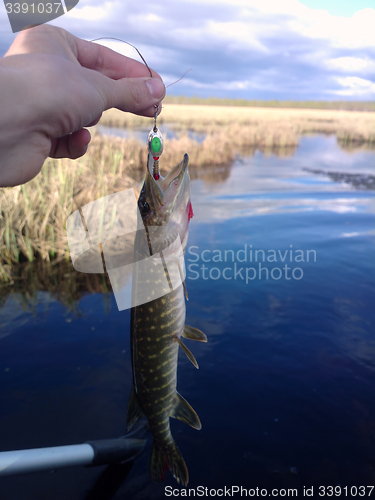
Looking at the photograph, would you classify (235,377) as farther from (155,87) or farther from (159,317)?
(155,87)

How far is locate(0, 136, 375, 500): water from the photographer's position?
3.01 metres

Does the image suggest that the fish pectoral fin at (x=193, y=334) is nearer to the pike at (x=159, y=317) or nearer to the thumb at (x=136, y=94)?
the pike at (x=159, y=317)

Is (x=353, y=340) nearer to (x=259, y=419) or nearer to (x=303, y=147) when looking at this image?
(x=259, y=419)

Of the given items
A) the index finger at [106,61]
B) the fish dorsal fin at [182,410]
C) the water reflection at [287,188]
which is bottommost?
the fish dorsal fin at [182,410]

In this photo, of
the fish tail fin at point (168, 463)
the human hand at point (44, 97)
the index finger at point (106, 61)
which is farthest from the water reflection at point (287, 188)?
the human hand at point (44, 97)

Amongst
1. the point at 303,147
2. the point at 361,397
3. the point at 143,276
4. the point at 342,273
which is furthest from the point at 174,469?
the point at 303,147

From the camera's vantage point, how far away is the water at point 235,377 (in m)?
3.01

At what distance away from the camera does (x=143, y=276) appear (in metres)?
2.15

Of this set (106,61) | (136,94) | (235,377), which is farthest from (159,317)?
(235,377)

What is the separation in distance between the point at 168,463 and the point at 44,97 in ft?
7.29

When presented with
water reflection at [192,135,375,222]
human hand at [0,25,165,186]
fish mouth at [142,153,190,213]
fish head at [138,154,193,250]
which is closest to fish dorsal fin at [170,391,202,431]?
fish head at [138,154,193,250]

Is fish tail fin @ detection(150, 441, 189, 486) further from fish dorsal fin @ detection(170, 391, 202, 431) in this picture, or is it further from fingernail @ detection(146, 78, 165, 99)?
fingernail @ detection(146, 78, 165, 99)

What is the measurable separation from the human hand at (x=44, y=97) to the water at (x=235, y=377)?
8.80ft

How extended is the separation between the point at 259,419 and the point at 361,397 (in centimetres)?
115
